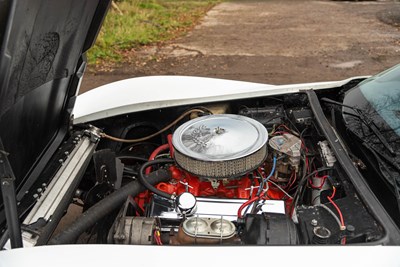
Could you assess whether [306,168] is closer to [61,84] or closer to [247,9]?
[61,84]

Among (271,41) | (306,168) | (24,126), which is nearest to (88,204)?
(24,126)

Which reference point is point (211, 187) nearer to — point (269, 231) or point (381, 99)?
point (269, 231)

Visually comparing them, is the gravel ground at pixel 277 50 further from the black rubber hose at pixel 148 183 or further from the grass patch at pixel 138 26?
the black rubber hose at pixel 148 183

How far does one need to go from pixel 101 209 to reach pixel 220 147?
0.64 meters

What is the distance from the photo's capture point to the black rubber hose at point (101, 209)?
1623 mm

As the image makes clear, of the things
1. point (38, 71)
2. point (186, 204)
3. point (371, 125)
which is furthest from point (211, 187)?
point (38, 71)

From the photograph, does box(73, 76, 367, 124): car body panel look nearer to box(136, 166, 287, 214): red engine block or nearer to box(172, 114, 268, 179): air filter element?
box(172, 114, 268, 179): air filter element

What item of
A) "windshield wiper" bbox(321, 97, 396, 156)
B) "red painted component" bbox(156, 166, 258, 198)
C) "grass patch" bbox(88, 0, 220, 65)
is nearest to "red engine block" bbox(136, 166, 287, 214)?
"red painted component" bbox(156, 166, 258, 198)

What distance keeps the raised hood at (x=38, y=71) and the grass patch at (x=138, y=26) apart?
5121mm

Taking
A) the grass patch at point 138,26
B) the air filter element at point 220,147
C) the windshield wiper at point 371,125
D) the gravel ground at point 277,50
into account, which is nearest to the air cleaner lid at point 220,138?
the air filter element at point 220,147

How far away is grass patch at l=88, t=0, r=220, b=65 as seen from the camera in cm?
780

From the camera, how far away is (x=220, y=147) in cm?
194

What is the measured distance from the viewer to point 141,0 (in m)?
13.6

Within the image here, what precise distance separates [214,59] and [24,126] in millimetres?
5851
